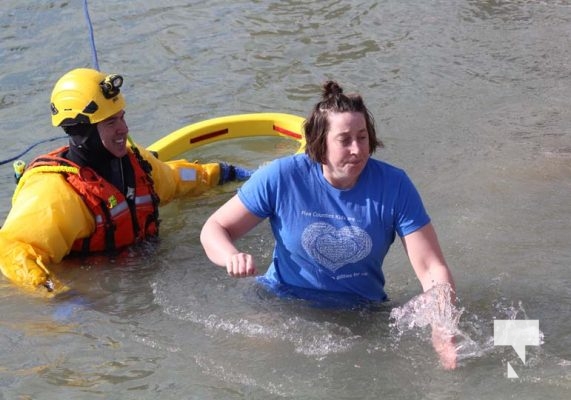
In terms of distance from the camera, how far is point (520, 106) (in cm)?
768

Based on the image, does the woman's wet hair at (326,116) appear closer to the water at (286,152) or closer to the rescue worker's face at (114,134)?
the water at (286,152)

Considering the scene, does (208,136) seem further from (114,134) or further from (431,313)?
(431,313)

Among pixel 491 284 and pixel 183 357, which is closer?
pixel 183 357

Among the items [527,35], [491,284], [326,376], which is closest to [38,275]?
[326,376]

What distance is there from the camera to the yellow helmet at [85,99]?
512cm

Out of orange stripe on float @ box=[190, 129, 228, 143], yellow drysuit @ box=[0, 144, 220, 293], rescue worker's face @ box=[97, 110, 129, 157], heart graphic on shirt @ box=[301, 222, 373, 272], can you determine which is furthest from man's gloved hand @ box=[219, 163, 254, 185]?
heart graphic on shirt @ box=[301, 222, 373, 272]

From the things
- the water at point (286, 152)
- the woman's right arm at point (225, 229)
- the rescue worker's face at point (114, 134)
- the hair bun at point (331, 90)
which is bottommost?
the water at point (286, 152)

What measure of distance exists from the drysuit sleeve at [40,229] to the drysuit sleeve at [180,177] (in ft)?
2.44

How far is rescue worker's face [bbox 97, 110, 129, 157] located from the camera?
5.16 metres

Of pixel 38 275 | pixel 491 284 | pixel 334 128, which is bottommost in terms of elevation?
pixel 491 284

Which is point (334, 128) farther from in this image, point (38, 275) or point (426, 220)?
point (38, 275)

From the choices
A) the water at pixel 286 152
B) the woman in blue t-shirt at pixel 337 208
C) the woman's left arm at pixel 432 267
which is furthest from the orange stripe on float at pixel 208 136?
the woman's left arm at pixel 432 267

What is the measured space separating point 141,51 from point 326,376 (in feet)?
18.7

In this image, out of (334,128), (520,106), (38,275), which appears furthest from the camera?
(520,106)
